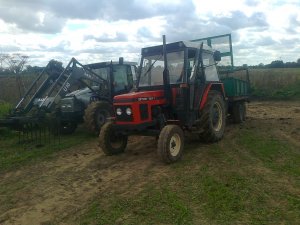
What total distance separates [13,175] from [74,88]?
593 centimetres

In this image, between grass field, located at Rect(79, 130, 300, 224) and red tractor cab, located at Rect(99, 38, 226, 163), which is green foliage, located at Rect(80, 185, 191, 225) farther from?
red tractor cab, located at Rect(99, 38, 226, 163)

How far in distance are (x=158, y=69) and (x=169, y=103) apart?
906mm

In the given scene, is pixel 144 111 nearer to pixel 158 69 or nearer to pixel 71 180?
pixel 158 69

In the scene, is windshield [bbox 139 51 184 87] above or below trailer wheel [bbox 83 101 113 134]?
above

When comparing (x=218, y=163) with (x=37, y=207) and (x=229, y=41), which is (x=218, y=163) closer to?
(x=37, y=207)

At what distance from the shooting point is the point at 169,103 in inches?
330

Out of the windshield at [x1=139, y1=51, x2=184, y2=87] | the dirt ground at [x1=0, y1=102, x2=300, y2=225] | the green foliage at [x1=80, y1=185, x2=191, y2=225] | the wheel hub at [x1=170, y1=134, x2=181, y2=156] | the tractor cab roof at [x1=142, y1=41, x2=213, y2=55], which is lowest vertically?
the green foliage at [x1=80, y1=185, x2=191, y2=225]

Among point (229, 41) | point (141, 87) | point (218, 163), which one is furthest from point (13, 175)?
point (229, 41)

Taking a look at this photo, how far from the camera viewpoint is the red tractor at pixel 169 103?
7820mm

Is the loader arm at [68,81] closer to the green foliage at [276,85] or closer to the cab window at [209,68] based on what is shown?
the cab window at [209,68]

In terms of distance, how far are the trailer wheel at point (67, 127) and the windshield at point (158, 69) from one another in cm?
429

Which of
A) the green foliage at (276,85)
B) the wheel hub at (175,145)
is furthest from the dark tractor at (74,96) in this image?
the green foliage at (276,85)

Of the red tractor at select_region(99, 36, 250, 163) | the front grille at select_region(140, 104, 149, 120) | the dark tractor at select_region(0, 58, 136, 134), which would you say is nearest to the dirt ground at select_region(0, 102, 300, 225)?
the red tractor at select_region(99, 36, 250, 163)

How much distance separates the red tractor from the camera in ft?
25.7
